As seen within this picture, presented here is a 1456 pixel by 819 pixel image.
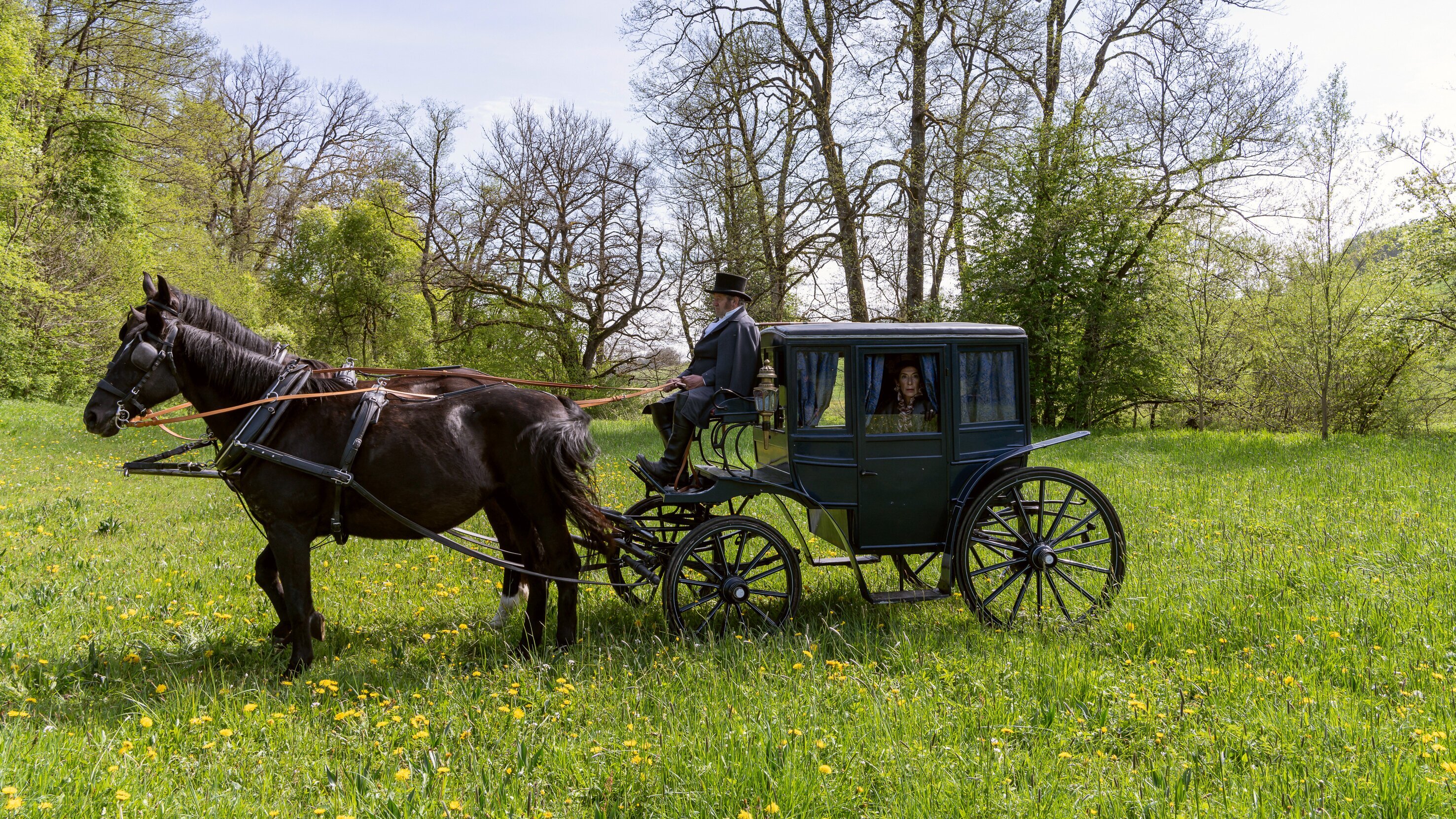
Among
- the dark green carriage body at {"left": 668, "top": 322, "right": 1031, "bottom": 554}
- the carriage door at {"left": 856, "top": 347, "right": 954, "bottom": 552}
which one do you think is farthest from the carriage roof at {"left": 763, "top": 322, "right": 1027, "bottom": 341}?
the carriage door at {"left": 856, "top": 347, "right": 954, "bottom": 552}

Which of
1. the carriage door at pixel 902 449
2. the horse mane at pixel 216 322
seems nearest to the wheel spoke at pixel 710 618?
the carriage door at pixel 902 449

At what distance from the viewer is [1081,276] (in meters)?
16.3

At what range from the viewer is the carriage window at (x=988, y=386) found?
16.3 feet

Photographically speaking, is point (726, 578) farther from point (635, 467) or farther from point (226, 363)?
point (226, 363)

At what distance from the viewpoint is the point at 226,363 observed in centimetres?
432

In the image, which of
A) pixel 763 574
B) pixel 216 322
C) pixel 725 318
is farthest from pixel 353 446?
pixel 763 574

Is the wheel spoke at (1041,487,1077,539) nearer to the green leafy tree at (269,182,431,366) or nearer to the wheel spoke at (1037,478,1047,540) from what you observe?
the wheel spoke at (1037,478,1047,540)

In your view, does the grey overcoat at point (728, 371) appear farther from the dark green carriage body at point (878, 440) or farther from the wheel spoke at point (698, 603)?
the wheel spoke at point (698, 603)

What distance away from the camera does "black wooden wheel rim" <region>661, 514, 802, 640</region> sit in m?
4.46

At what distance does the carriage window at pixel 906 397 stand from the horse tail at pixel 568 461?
1729 millimetres

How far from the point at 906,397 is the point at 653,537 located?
1.80 m

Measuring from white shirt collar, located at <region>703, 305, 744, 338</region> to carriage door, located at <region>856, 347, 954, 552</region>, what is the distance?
91 cm

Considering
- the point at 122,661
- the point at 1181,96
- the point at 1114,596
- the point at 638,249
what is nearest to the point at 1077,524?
the point at 1114,596

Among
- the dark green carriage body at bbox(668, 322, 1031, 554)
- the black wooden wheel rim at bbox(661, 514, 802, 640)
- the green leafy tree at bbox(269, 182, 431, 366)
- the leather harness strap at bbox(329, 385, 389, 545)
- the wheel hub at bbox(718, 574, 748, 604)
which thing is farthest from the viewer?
the green leafy tree at bbox(269, 182, 431, 366)
